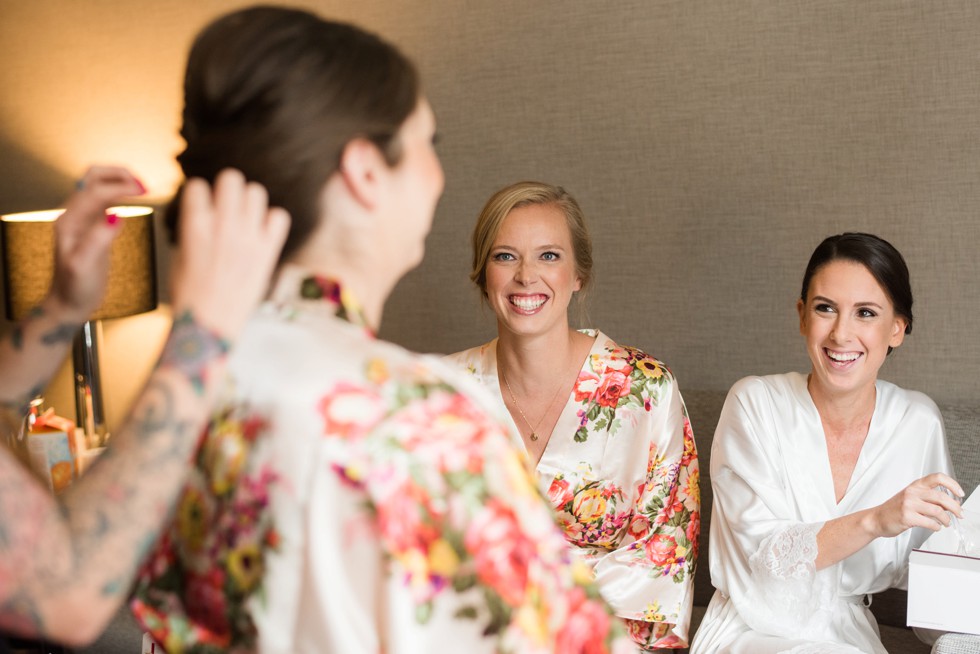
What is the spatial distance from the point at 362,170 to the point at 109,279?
2766mm

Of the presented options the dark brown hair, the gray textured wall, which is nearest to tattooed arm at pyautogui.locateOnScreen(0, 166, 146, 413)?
the dark brown hair

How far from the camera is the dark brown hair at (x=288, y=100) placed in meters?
0.79

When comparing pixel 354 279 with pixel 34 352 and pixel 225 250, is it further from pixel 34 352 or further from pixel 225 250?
pixel 34 352

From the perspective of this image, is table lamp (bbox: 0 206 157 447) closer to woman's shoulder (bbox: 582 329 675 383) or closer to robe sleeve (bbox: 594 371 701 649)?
woman's shoulder (bbox: 582 329 675 383)

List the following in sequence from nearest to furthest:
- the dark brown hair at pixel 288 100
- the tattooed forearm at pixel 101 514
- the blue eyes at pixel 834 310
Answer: the tattooed forearm at pixel 101 514, the dark brown hair at pixel 288 100, the blue eyes at pixel 834 310

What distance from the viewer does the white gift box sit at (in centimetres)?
183

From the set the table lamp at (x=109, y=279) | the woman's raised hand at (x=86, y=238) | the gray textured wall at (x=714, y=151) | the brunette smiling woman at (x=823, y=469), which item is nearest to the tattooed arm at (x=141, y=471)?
the woman's raised hand at (x=86, y=238)

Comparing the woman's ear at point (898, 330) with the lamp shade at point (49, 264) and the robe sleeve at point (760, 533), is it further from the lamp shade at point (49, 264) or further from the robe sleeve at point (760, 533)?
the lamp shade at point (49, 264)

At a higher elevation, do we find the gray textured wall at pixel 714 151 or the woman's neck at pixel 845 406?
the gray textured wall at pixel 714 151

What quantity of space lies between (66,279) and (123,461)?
345 millimetres

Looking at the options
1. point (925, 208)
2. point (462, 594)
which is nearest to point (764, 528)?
point (925, 208)

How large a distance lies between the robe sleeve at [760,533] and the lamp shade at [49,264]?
200 centimetres

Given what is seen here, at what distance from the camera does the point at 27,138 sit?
392 cm

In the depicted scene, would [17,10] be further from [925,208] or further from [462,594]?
[462,594]
